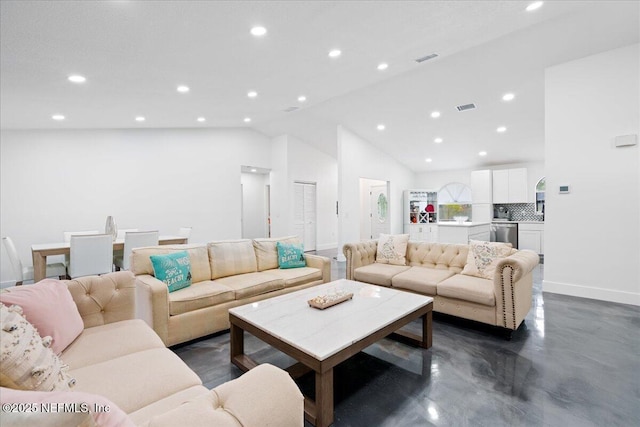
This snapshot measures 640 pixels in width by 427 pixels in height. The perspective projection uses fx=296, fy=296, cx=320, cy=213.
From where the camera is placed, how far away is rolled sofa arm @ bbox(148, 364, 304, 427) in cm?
85

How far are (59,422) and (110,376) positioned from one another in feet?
2.81

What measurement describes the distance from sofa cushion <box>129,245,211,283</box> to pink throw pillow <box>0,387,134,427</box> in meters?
2.32

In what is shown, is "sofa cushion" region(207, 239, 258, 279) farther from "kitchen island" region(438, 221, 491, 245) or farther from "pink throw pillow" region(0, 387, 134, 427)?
"kitchen island" region(438, 221, 491, 245)

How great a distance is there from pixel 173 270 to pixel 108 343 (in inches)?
45.1

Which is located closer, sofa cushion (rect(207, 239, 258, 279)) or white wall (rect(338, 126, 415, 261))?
sofa cushion (rect(207, 239, 258, 279))

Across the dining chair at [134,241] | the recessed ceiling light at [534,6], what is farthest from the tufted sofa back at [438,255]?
the dining chair at [134,241]

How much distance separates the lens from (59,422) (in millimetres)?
638

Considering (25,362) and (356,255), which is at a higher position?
(25,362)

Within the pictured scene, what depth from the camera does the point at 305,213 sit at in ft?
25.7

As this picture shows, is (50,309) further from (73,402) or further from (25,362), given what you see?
(73,402)

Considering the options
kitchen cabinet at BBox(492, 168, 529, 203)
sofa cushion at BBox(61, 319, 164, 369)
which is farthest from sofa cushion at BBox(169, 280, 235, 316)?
kitchen cabinet at BBox(492, 168, 529, 203)

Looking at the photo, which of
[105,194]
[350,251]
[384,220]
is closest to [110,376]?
[350,251]

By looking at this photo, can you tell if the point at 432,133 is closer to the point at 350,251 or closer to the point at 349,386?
the point at 350,251

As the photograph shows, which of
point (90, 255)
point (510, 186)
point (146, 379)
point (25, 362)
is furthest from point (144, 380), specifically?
point (510, 186)
